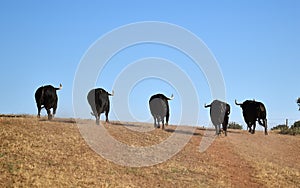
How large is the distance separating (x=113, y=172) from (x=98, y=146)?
3.59 m

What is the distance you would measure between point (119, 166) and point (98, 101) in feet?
36.3

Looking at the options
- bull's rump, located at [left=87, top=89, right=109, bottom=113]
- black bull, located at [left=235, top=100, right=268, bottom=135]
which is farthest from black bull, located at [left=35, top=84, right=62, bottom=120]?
black bull, located at [left=235, top=100, right=268, bottom=135]

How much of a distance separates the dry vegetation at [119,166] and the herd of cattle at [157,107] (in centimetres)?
333

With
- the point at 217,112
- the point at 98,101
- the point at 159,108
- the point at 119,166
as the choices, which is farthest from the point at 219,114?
the point at 119,166

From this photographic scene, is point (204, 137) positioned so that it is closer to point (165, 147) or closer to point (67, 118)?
point (165, 147)

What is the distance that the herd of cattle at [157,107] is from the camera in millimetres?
29547

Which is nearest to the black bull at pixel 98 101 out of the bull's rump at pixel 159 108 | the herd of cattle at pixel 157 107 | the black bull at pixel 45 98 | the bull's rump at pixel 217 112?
the herd of cattle at pixel 157 107

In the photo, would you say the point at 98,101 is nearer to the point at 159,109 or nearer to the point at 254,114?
the point at 159,109

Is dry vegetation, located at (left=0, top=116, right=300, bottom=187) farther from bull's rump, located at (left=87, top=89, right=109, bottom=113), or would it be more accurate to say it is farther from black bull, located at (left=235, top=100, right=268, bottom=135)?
black bull, located at (left=235, top=100, right=268, bottom=135)

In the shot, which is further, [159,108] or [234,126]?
[234,126]

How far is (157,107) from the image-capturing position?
1262 inches

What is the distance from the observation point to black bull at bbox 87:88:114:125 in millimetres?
29844

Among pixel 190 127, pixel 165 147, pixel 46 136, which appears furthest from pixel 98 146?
pixel 190 127

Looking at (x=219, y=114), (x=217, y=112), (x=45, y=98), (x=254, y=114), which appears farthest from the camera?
(x=254, y=114)
